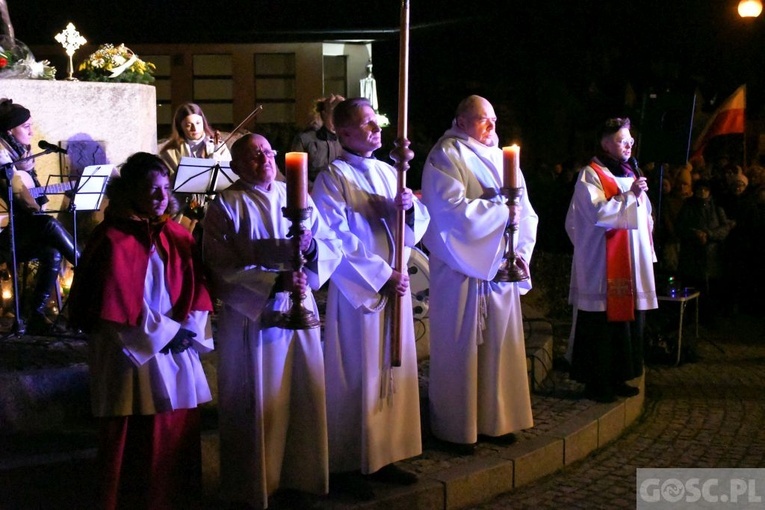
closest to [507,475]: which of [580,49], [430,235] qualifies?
[430,235]

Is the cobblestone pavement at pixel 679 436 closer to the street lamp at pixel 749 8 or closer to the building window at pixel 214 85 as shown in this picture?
the street lamp at pixel 749 8

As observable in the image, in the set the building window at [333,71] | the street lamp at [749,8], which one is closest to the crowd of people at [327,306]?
the street lamp at [749,8]

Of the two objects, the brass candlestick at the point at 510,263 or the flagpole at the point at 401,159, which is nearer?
the flagpole at the point at 401,159

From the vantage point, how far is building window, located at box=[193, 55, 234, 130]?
22.1 meters

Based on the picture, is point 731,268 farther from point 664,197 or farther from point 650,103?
point 650,103

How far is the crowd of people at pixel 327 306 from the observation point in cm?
445

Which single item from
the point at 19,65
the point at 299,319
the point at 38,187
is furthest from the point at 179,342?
the point at 19,65

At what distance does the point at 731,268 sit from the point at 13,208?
346 inches

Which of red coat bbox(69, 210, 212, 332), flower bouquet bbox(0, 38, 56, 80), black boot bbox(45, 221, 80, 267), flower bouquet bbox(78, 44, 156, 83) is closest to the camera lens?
red coat bbox(69, 210, 212, 332)

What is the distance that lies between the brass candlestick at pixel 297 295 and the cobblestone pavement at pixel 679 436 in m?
1.86

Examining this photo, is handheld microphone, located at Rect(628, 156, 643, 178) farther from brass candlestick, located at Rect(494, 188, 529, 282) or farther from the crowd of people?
brass candlestick, located at Rect(494, 188, 529, 282)

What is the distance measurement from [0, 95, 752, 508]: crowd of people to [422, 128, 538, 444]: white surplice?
0.5 inches

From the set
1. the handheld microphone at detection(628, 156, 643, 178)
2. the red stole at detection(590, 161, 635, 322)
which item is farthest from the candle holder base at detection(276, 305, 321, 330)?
the handheld microphone at detection(628, 156, 643, 178)

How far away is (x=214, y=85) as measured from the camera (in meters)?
22.1
